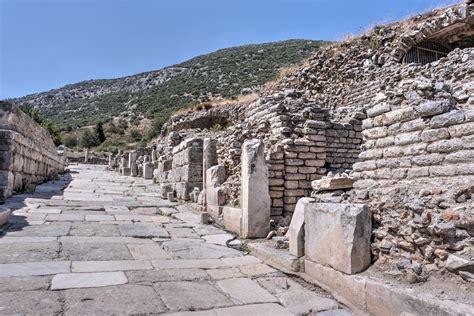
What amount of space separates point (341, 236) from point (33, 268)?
130 inches

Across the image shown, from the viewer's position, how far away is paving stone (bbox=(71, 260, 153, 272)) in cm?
412

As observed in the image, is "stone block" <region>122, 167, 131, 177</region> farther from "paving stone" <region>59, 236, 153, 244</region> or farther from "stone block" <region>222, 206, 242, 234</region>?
"paving stone" <region>59, 236, 153, 244</region>

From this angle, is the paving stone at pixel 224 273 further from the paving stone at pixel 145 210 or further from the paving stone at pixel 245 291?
the paving stone at pixel 145 210

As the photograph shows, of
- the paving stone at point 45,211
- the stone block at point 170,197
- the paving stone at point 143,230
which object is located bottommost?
the paving stone at point 143,230

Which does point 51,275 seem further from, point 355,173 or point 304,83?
point 304,83

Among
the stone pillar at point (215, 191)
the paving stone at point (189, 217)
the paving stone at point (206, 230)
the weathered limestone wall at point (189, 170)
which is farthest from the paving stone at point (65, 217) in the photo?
the weathered limestone wall at point (189, 170)

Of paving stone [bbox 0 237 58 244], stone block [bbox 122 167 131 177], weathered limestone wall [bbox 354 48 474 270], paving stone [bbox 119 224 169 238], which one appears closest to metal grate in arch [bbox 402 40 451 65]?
weathered limestone wall [bbox 354 48 474 270]

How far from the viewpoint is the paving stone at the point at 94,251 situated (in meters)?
4.57

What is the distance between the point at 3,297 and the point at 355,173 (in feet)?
12.5

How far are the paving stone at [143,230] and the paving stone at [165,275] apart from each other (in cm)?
199

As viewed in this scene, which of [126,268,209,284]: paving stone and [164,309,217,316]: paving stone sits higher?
[126,268,209,284]: paving stone

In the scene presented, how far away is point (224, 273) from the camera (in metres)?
4.37

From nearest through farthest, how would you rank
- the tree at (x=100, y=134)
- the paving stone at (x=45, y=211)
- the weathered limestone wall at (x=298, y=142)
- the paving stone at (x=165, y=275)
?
the paving stone at (x=165, y=275) < the weathered limestone wall at (x=298, y=142) < the paving stone at (x=45, y=211) < the tree at (x=100, y=134)

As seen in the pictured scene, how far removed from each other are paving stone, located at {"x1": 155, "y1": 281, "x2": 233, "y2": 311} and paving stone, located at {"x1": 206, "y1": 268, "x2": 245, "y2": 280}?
30 cm
